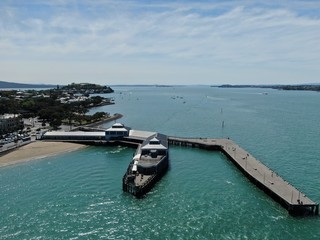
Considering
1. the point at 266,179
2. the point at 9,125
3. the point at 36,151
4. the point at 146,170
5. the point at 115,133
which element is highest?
the point at 9,125

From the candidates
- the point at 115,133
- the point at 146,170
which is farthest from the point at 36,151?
the point at 146,170

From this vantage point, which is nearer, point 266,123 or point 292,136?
point 292,136

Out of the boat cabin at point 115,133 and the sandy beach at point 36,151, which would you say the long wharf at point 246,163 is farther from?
the sandy beach at point 36,151

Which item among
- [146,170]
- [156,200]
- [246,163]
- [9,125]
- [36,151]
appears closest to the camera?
[156,200]

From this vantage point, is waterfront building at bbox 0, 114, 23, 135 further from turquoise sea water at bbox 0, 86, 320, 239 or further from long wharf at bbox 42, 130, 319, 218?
turquoise sea water at bbox 0, 86, 320, 239

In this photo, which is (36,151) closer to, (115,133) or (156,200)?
(115,133)

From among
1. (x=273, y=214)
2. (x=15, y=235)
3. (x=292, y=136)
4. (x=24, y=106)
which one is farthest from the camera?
(x=24, y=106)

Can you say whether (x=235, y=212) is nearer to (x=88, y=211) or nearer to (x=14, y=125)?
(x=88, y=211)

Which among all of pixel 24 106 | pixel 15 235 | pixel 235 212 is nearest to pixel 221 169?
pixel 235 212
